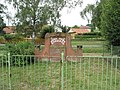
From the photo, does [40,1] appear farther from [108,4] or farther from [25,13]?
[108,4]

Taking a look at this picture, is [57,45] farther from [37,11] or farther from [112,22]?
[37,11]

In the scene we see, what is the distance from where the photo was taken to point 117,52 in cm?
1480

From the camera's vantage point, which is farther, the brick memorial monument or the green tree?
the green tree

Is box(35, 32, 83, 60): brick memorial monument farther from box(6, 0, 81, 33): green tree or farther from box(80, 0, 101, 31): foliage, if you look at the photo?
box(80, 0, 101, 31): foliage

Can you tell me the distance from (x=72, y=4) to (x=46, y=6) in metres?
2.98

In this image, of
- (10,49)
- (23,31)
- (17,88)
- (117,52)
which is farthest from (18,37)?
(17,88)

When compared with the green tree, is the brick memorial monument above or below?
below

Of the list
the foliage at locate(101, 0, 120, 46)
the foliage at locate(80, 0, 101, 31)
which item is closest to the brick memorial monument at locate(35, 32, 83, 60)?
the foliage at locate(101, 0, 120, 46)

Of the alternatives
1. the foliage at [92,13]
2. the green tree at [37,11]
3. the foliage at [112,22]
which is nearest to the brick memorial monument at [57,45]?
the foliage at [112,22]

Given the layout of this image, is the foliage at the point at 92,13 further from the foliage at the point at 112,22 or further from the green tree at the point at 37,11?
the foliage at the point at 112,22

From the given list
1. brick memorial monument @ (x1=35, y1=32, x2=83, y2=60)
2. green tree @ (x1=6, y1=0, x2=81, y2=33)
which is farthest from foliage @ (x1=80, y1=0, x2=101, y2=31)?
brick memorial monument @ (x1=35, y1=32, x2=83, y2=60)

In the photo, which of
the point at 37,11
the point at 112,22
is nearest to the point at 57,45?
the point at 112,22

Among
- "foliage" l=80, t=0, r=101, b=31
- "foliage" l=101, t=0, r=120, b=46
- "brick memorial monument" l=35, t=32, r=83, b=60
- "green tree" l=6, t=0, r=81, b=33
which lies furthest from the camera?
"foliage" l=80, t=0, r=101, b=31

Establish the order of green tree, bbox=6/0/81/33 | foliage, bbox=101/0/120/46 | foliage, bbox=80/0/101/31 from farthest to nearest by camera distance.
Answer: foliage, bbox=80/0/101/31 → green tree, bbox=6/0/81/33 → foliage, bbox=101/0/120/46
